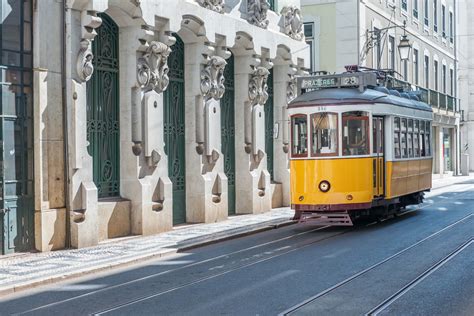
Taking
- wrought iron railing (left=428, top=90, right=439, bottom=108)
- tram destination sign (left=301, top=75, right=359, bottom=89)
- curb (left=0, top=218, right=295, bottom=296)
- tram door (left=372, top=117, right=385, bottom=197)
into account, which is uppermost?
wrought iron railing (left=428, top=90, right=439, bottom=108)

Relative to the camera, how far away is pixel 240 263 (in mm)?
13312

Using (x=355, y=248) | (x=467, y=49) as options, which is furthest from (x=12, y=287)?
(x=467, y=49)

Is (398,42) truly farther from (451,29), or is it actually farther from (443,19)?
(451,29)

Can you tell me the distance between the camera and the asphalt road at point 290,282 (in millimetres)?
9336

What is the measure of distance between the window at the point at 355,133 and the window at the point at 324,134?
234 mm

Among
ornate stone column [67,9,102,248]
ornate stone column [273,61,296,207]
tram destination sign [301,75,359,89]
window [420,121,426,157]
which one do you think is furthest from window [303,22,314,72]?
ornate stone column [67,9,102,248]

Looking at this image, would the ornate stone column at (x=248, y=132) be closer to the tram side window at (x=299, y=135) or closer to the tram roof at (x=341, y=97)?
the tram roof at (x=341, y=97)

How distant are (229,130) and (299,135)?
16.1 feet

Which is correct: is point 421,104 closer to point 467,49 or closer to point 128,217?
point 128,217

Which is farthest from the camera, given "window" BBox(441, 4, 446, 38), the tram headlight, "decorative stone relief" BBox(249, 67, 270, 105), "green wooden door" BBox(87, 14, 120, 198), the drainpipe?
"window" BBox(441, 4, 446, 38)

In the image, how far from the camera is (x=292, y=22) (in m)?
26.1

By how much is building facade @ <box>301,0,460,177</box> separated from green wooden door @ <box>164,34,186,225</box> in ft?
21.5

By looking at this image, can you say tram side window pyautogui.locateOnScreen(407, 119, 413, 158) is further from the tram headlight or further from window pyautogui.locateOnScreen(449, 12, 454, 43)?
window pyautogui.locateOnScreen(449, 12, 454, 43)

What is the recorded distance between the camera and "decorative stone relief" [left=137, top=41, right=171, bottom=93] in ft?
58.1
